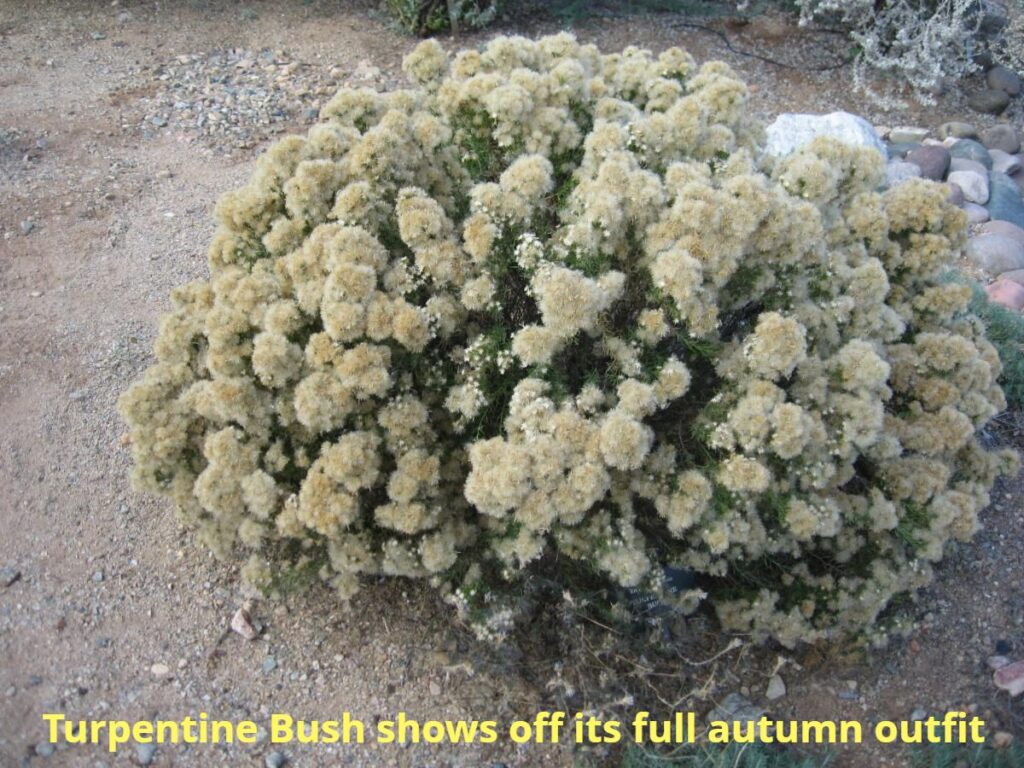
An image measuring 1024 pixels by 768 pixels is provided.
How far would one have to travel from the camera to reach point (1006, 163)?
6.49 metres

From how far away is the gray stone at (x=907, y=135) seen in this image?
668 centimetres

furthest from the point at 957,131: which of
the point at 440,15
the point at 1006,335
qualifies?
the point at 440,15

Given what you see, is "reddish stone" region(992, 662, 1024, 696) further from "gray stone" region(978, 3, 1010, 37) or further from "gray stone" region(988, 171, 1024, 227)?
"gray stone" region(978, 3, 1010, 37)

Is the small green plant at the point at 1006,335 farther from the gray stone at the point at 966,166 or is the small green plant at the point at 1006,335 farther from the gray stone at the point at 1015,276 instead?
the gray stone at the point at 966,166

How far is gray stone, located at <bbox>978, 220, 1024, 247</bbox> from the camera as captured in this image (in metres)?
5.73

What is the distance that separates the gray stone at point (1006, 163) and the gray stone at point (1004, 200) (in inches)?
10.2

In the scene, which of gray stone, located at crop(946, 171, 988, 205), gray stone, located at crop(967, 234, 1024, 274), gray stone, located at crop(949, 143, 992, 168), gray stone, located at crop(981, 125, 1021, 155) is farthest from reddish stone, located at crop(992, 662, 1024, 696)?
gray stone, located at crop(981, 125, 1021, 155)

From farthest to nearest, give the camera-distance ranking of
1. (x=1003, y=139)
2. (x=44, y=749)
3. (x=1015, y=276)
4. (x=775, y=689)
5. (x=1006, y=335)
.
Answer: (x=1003, y=139) → (x=1015, y=276) → (x=1006, y=335) → (x=775, y=689) → (x=44, y=749)

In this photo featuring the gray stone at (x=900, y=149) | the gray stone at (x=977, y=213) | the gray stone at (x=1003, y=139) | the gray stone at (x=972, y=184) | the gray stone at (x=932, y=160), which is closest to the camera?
the gray stone at (x=977, y=213)

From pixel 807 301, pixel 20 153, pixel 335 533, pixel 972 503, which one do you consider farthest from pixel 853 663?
pixel 20 153

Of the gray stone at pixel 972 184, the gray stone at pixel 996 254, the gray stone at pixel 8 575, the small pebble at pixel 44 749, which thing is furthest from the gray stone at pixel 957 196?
the small pebble at pixel 44 749

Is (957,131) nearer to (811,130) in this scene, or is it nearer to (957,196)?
(957,196)

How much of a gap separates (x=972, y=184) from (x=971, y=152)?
1.59 feet

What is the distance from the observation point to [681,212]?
9.34 feet
